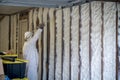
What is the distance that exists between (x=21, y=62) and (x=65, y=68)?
8.27 feet

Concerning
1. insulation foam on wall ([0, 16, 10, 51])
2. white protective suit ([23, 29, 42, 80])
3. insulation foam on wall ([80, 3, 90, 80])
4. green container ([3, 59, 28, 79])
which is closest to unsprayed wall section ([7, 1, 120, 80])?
insulation foam on wall ([80, 3, 90, 80])

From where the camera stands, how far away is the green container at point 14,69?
4.40m

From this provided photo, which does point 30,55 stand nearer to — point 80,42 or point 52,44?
point 52,44

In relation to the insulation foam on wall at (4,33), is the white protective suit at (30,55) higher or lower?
lower

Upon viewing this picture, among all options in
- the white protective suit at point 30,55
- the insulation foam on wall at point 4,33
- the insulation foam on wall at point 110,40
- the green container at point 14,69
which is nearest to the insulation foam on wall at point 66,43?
the white protective suit at point 30,55

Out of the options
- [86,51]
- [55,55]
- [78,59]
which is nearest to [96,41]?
[86,51]

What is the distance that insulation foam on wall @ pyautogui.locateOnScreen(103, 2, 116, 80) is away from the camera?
213 inches

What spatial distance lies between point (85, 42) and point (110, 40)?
0.69 metres

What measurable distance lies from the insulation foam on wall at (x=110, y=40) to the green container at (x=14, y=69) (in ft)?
6.32

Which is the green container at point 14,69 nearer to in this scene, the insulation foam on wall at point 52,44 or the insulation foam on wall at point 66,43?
the insulation foam on wall at point 66,43

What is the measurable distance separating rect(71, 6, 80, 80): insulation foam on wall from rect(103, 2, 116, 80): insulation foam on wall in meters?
0.93

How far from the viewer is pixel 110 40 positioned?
5.45m

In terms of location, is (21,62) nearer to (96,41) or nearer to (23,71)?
(23,71)

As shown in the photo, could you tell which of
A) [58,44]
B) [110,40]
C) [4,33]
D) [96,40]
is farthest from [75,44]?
[4,33]
